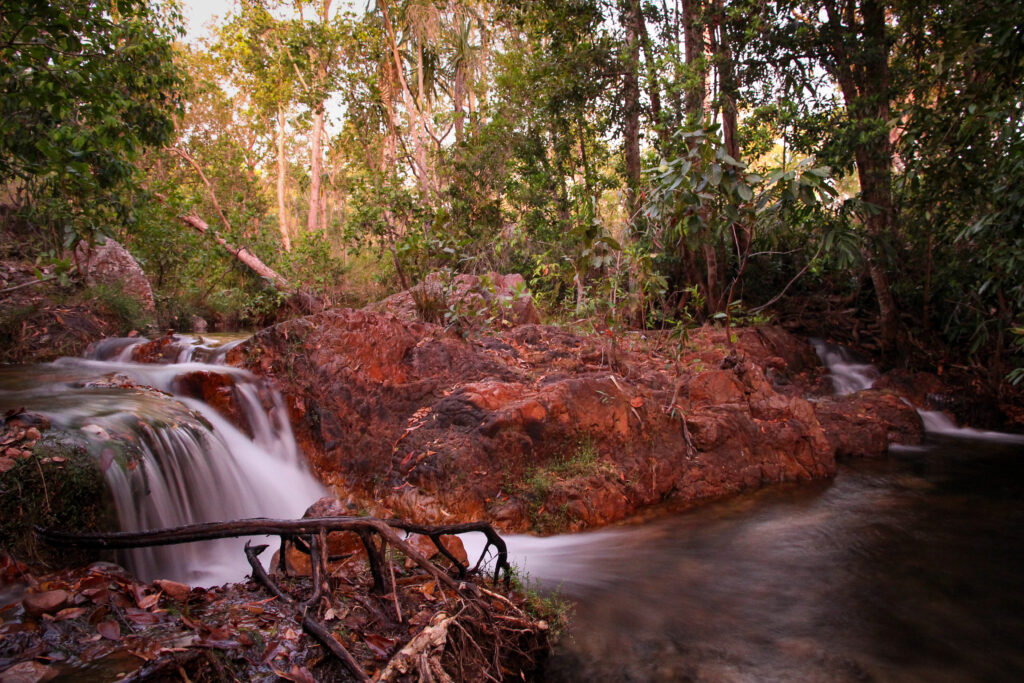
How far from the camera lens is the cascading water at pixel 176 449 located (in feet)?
12.4

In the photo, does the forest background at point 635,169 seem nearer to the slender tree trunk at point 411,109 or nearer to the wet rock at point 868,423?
the slender tree trunk at point 411,109

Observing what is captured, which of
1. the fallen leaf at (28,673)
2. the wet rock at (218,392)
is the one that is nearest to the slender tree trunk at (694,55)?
the wet rock at (218,392)

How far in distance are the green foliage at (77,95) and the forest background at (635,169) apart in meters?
0.04

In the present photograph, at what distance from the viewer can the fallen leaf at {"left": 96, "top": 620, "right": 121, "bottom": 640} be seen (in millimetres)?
2256

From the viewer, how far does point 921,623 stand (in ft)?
12.2

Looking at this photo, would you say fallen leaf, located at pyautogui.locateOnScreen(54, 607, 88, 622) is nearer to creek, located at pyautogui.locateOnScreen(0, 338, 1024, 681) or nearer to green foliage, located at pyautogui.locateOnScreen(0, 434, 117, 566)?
green foliage, located at pyautogui.locateOnScreen(0, 434, 117, 566)

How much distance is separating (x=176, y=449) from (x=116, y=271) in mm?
7962

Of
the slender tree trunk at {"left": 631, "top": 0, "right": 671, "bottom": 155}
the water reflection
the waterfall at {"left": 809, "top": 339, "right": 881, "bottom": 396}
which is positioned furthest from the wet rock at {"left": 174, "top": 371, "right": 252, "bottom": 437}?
the waterfall at {"left": 809, "top": 339, "right": 881, "bottom": 396}

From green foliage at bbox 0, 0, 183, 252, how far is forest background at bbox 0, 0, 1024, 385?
0.04 m

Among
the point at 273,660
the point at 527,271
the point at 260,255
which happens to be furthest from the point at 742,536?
the point at 260,255

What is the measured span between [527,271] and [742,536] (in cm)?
765

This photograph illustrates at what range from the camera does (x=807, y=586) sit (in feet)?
14.1

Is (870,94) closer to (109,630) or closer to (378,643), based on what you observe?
(378,643)

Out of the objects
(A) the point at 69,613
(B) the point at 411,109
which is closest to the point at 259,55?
(B) the point at 411,109
